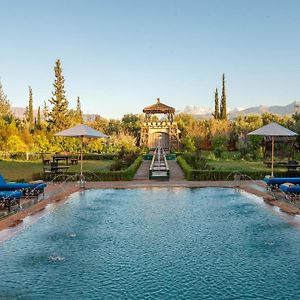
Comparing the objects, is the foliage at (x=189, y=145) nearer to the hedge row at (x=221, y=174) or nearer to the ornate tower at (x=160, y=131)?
the ornate tower at (x=160, y=131)

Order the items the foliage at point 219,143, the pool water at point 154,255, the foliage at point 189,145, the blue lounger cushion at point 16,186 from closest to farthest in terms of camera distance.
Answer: the pool water at point 154,255, the blue lounger cushion at point 16,186, the foliage at point 219,143, the foliage at point 189,145

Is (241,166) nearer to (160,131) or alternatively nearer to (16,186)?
(16,186)

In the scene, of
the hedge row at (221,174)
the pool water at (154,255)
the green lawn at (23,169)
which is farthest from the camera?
the green lawn at (23,169)

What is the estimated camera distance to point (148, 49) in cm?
3794

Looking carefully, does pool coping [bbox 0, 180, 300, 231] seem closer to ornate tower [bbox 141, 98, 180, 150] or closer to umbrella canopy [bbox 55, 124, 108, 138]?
umbrella canopy [bbox 55, 124, 108, 138]

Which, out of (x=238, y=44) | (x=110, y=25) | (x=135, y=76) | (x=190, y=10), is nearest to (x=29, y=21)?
(x=110, y=25)

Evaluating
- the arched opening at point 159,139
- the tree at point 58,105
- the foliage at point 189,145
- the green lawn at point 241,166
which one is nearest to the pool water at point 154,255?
the green lawn at point 241,166

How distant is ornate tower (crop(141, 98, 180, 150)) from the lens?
152 feet

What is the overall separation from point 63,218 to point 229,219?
4440 mm

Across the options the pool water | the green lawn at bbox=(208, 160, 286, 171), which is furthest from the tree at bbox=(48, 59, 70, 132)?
the pool water

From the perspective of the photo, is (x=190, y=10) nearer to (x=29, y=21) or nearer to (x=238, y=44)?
(x=238, y=44)

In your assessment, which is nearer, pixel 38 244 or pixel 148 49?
pixel 38 244

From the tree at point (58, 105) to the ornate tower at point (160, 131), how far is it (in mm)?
9414

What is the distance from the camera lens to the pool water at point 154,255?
18.9ft
